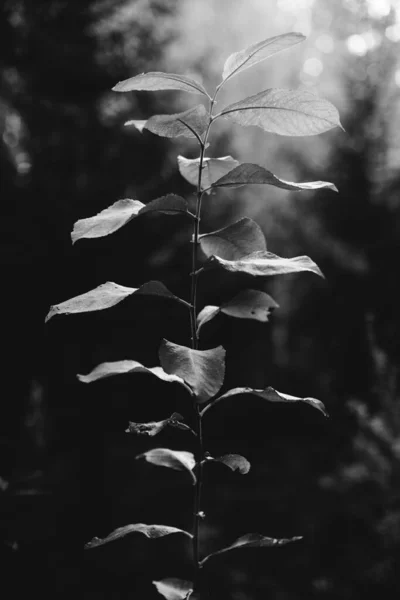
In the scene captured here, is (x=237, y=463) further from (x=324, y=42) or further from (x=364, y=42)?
(x=324, y=42)

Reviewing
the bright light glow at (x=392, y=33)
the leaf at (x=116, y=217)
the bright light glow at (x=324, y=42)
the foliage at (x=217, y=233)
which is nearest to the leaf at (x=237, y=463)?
the foliage at (x=217, y=233)

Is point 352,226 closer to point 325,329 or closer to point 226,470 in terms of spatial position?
point 325,329

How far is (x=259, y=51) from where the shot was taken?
0.73 metres

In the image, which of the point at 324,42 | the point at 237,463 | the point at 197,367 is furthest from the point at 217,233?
the point at 324,42

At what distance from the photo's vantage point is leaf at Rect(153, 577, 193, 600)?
0.82 m

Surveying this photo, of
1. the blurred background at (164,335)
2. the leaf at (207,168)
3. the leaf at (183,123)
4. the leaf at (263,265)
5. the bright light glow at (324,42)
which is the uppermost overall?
the bright light glow at (324,42)

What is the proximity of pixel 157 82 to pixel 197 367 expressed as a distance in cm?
43

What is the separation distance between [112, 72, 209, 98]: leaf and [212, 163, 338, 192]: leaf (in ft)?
0.40

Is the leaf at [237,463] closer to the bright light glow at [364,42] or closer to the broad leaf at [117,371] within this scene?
the broad leaf at [117,371]

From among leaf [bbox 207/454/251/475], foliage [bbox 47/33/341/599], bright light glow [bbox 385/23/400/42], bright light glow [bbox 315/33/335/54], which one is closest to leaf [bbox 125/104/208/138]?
foliage [bbox 47/33/341/599]

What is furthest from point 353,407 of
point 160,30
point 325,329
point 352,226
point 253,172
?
point 160,30

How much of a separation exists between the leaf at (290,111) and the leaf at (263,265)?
0.19m

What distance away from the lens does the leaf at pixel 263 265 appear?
0.69m

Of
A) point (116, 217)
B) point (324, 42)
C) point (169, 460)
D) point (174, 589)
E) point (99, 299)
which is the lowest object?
point (174, 589)
